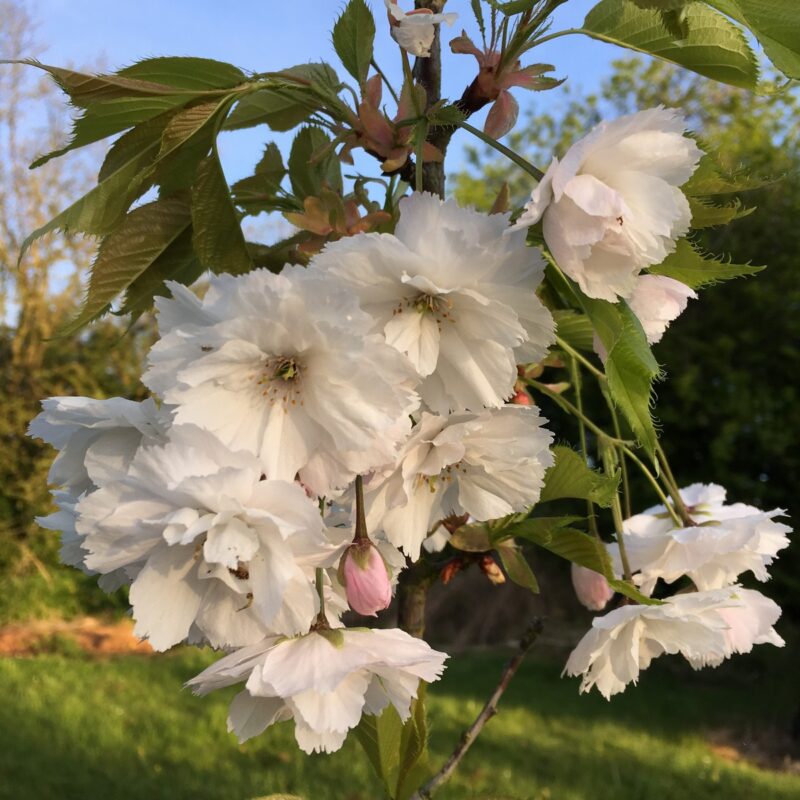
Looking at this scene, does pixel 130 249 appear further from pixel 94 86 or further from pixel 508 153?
pixel 508 153

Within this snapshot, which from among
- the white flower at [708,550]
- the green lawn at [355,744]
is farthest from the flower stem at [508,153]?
the green lawn at [355,744]

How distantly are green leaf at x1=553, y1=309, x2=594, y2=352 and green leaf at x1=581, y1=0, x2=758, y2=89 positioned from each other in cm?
26

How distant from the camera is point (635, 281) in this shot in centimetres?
59

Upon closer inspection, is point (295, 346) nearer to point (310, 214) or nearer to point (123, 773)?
point (310, 214)

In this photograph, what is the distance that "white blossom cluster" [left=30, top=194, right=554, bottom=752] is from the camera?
564 millimetres

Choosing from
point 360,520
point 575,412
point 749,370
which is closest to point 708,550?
point 575,412

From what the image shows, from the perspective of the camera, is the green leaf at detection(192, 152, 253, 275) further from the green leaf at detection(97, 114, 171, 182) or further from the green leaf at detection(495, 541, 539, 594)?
the green leaf at detection(495, 541, 539, 594)

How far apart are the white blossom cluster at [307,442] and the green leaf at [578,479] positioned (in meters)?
0.06

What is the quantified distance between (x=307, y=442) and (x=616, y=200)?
0.85 feet

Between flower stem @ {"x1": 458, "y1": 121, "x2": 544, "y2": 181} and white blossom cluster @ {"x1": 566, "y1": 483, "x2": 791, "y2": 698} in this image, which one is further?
white blossom cluster @ {"x1": 566, "y1": 483, "x2": 791, "y2": 698}

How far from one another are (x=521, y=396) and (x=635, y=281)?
0.91ft

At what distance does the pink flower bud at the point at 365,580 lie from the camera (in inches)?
24.8

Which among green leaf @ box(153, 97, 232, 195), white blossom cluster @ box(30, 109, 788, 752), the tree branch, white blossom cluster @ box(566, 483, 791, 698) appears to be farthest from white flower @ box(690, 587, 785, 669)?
green leaf @ box(153, 97, 232, 195)

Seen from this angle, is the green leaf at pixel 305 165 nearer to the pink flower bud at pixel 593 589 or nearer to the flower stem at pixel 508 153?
the flower stem at pixel 508 153
